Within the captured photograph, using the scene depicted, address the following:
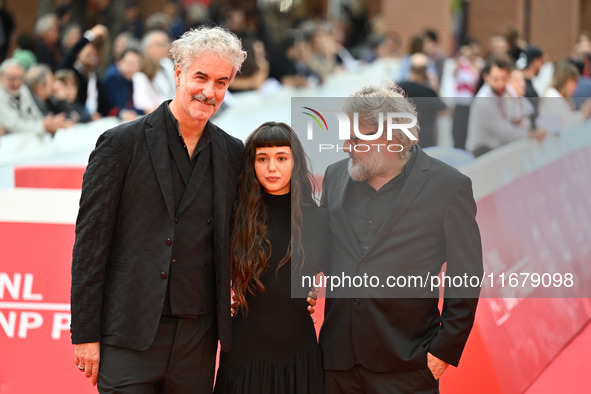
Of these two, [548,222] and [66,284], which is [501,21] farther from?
[66,284]

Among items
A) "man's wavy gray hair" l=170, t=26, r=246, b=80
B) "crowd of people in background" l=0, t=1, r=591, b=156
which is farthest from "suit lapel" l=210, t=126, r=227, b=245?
"crowd of people in background" l=0, t=1, r=591, b=156

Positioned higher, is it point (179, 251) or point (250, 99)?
point (250, 99)

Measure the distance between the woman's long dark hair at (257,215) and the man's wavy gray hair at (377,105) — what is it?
30 centimetres

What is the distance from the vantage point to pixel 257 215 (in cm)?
342

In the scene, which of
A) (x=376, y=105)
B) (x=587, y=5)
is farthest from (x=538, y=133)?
(x=587, y=5)

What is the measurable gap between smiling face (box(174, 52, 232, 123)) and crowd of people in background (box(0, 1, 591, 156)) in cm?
49

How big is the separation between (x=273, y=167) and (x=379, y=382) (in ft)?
3.27

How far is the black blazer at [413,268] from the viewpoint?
10.7 feet

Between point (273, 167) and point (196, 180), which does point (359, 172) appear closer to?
point (273, 167)

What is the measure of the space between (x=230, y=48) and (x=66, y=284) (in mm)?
1871

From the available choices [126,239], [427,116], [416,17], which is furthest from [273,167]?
[416,17]

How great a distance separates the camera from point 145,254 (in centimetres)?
317

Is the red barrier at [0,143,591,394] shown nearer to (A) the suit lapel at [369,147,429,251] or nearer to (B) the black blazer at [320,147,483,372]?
(B) the black blazer at [320,147,483,372]

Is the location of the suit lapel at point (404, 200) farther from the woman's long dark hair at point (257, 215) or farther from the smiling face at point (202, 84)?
the smiling face at point (202, 84)
